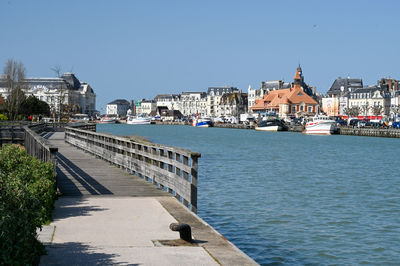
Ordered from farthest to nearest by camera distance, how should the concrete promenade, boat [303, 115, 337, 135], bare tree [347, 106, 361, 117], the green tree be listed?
bare tree [347, 106, 361, 117] < the green tree < boat [303, 115, 337, 135] < the concrete promenade

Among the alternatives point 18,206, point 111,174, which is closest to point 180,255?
point 18,206

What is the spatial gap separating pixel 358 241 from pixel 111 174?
879 centimetres

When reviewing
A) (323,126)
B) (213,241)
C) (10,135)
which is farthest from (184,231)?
(323,126)

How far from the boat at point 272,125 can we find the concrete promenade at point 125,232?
420ft

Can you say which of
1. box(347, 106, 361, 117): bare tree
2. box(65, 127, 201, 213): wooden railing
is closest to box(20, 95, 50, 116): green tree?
box(347, 106, 361, 117): bare tree

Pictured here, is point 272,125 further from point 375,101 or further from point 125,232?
point 125,232

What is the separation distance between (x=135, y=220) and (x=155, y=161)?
6.33 m

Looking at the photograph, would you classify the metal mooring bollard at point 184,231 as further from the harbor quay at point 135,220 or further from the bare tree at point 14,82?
the bare tree at point 14,82

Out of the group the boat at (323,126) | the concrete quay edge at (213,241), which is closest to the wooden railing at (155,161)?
the concrete quay edge at (213,241)

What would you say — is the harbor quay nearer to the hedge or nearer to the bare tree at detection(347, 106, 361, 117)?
the hedge

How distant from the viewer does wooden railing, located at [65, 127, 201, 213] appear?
13.9 m

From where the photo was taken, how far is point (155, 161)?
18.1 m

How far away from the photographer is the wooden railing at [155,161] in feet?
45.6

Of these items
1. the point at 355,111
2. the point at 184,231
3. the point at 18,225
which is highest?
the point at 355,111
